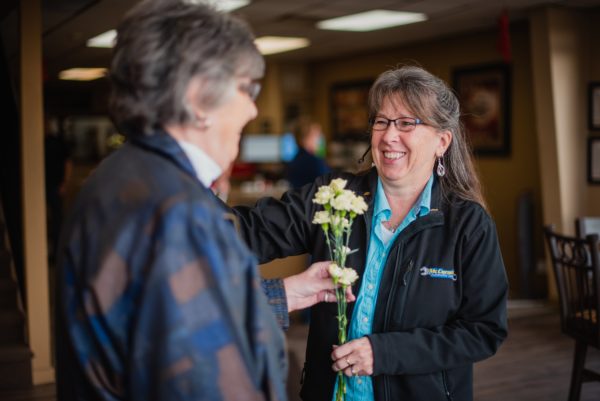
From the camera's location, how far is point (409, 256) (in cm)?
178

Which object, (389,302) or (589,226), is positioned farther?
(589,226)

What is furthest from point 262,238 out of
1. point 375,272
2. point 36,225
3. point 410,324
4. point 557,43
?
point 557,43

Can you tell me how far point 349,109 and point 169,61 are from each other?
983 cm

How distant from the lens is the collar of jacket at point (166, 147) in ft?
3.79

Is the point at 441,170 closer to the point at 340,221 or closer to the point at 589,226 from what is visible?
the point at 340,221

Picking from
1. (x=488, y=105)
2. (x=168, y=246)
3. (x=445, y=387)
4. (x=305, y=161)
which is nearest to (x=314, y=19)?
(x=305, y=161)

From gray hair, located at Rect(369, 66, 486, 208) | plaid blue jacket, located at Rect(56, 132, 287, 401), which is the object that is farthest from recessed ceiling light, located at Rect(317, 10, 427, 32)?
plaid blue jacket, located at Rect(56, 132, 287, 401)

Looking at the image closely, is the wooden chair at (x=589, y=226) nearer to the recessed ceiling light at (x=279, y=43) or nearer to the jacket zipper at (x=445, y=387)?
the jacket zipper at (x=445, y=387)

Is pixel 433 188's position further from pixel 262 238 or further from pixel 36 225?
pixel 36 225

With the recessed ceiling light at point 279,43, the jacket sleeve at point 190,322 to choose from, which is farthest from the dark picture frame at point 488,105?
the jacket sleeve at point 190,322

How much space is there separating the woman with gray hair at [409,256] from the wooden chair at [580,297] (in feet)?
6.35

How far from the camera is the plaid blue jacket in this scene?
1.05m

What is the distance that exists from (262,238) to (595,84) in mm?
5910

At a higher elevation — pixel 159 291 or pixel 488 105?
pixel 488 105
